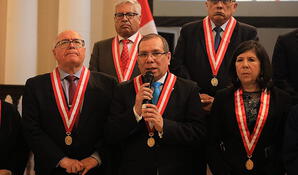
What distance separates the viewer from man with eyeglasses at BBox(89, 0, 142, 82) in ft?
14.6

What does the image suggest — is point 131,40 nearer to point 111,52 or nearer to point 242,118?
point 111,52

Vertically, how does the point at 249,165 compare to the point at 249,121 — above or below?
below

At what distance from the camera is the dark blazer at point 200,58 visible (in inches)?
165

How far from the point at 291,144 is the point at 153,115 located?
99cm

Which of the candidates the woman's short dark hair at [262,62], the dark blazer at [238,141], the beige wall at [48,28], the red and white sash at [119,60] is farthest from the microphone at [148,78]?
the beige wall at [48,28]

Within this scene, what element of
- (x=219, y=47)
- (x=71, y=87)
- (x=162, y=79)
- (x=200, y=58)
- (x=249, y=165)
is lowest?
(x=249, y=165)

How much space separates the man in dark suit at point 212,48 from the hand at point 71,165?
117cm

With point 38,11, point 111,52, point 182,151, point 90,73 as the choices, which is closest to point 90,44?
point 38,11

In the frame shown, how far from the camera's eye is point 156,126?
3453 mm

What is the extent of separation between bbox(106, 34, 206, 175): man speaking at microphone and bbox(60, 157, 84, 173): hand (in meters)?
0.32

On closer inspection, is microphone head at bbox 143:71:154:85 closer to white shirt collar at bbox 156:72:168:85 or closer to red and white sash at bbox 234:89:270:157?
white shirt collar at bbox 156:72:168:85

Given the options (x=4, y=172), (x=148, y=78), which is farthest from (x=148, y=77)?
(x=4, y=172)

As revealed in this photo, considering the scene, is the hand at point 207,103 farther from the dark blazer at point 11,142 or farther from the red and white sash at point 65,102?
the dark blazer at point 11,142

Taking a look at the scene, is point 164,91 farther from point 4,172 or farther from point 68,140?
point 4,172
